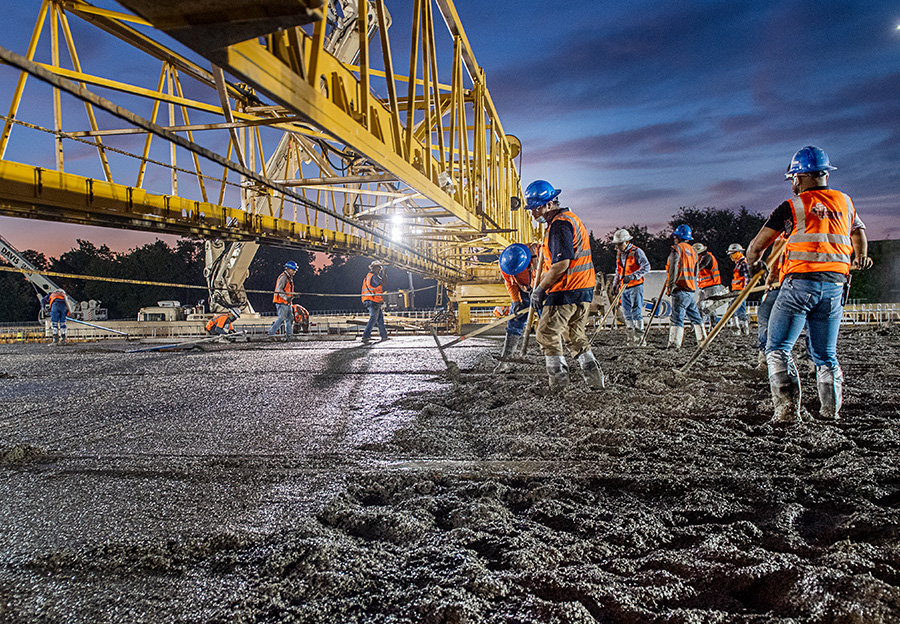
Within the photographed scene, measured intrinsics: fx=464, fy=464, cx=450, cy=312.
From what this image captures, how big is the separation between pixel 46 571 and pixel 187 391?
3.93 m

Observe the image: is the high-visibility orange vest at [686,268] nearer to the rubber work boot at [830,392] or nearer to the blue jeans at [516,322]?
the blue jeans at [516,322]

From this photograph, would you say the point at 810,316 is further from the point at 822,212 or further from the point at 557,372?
the point at 557,372

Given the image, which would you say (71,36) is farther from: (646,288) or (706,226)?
(706,226)

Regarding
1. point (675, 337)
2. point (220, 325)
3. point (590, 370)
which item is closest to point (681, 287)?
point (675, 337)

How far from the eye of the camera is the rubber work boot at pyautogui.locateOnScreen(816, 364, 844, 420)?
3.29 metres

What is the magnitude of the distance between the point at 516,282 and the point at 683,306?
10.7 ft

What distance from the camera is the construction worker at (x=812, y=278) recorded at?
3201 millimetres

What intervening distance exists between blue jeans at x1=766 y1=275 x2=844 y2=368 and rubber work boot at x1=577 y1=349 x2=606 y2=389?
5.30ft

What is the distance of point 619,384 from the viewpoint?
4.86 meters

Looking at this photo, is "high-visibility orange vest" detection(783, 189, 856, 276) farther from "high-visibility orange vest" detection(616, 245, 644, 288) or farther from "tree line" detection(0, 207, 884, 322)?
"tree line" detection(0, 207, 884, 322)

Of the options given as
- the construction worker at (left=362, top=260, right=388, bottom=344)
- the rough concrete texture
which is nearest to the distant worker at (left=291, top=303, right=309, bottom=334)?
the construction worker at (left=362, top=260, right=388, bottom=344)

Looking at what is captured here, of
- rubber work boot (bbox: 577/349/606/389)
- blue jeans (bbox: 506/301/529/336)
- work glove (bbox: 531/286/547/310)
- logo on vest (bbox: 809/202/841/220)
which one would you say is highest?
logo on vest (bbox: 809/202/841/220)

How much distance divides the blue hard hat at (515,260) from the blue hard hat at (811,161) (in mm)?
3496

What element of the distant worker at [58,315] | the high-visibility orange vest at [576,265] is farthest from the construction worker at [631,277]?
the distant worker at [58,315]
